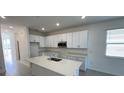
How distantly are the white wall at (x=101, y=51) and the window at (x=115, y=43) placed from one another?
0.06 meters

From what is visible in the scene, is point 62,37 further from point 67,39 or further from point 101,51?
point 101,51

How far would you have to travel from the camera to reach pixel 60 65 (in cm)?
112

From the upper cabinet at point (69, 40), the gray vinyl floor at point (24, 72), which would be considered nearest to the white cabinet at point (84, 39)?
the upper cabinet at point (69, 40)

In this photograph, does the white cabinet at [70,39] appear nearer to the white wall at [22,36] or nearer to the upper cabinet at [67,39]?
the upper cabinet at [67,39]

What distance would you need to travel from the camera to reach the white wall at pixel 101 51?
0.91m

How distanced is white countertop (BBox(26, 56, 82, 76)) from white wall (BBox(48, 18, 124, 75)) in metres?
0.33

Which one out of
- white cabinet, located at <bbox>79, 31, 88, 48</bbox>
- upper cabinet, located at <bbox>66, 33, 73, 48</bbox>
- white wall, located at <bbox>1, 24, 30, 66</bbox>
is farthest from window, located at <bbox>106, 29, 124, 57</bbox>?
white wall, located at <bbox>1, 24, 30, 66</bbox>

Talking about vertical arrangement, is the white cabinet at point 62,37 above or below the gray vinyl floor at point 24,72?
above

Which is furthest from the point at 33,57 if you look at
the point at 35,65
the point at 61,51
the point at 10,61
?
the point at 10,61

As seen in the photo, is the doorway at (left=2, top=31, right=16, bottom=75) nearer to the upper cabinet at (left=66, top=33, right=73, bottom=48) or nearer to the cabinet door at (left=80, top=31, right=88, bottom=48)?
the upper cabinet at (left=66, top=33, right=73, bottom=48)

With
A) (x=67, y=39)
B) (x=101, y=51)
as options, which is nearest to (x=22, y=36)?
(x=67, y=39)

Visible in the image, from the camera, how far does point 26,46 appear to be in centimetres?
130
